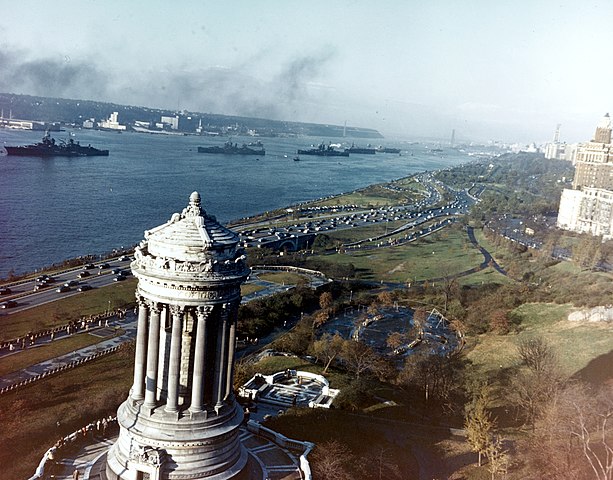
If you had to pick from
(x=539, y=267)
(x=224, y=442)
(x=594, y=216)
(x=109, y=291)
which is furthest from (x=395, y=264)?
(x=224, y=442)

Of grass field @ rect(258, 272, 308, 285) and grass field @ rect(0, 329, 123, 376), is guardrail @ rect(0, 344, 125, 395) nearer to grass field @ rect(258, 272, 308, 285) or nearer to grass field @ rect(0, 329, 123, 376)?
grass field @ rect(0, 329, 123, 376)

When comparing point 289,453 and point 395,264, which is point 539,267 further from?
point 289,453

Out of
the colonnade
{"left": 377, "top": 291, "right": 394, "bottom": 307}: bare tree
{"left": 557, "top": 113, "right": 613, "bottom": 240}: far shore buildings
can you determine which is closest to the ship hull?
{"left": 557, "top": 113, "right": 613, "bottom": 240}: far shore buildings

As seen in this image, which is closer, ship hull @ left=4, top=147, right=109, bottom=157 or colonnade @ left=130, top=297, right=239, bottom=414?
colonnade @ left=130, top=297, right=239, bottom=414

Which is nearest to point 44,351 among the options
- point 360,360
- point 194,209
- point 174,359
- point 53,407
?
point 53,407

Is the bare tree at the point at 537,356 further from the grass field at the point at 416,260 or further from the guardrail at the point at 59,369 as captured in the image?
the grass field at the point at 416,260

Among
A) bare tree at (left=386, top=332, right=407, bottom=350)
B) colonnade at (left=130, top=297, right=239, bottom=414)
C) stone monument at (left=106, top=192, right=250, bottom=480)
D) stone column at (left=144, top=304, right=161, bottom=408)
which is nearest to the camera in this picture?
stone monument at (left=106, top=192, right=250, bottom=480)

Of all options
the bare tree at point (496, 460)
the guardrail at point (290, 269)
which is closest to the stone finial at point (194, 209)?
the bare tree at point (496, 460)
